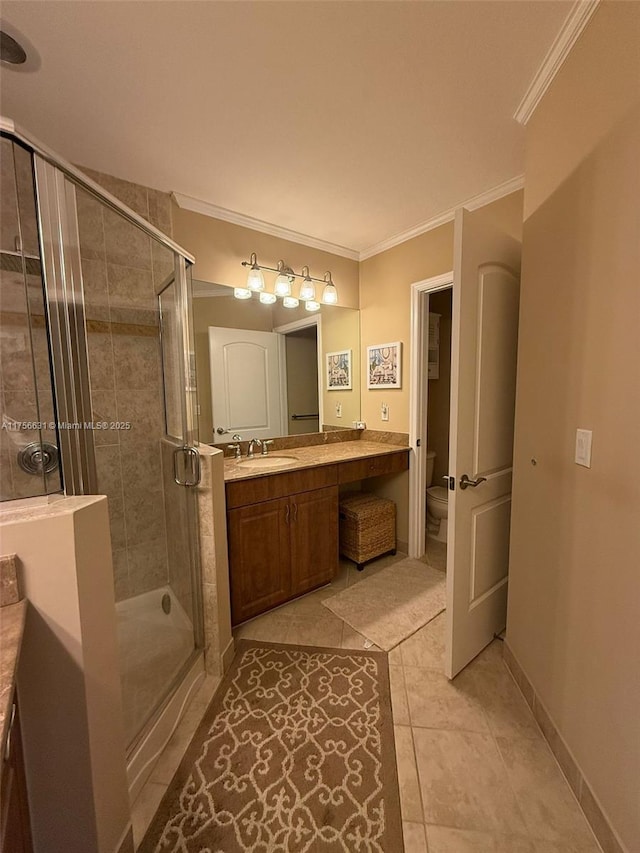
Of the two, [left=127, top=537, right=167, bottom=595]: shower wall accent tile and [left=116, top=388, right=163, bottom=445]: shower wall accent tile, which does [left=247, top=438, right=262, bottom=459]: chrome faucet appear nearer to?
[left=116, top=388, right=163, bottom=445]: shower wall accent tile

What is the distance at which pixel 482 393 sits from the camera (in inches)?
58.8

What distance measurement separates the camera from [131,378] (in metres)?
1.86

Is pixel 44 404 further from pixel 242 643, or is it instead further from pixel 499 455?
pixel 499 455

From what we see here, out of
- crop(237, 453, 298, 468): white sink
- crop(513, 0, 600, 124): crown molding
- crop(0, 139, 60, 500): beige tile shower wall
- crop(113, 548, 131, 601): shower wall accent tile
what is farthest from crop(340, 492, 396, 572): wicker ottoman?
crop(513, 0, 600, 124): crown molding

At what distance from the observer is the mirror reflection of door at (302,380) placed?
2672 mm

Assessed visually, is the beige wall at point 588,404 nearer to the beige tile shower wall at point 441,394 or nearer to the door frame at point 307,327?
the door frame at point 307,327

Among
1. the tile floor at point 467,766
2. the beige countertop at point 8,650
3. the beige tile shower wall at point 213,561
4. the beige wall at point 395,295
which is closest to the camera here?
the beige countertop at point 8,650

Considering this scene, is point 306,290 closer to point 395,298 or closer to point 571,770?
point 395,298

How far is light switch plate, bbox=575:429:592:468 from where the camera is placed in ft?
3.37

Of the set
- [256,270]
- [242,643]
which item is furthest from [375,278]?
[242,643]

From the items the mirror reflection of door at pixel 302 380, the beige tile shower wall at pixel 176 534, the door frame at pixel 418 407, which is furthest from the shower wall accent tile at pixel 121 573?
the door frame at pixel 418 407

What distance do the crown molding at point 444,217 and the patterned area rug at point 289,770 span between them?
2348mm

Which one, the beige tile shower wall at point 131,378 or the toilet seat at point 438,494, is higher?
the beige tile shower wall at point 131,378

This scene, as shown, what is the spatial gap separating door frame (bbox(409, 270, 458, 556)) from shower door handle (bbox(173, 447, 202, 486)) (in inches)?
66.3
